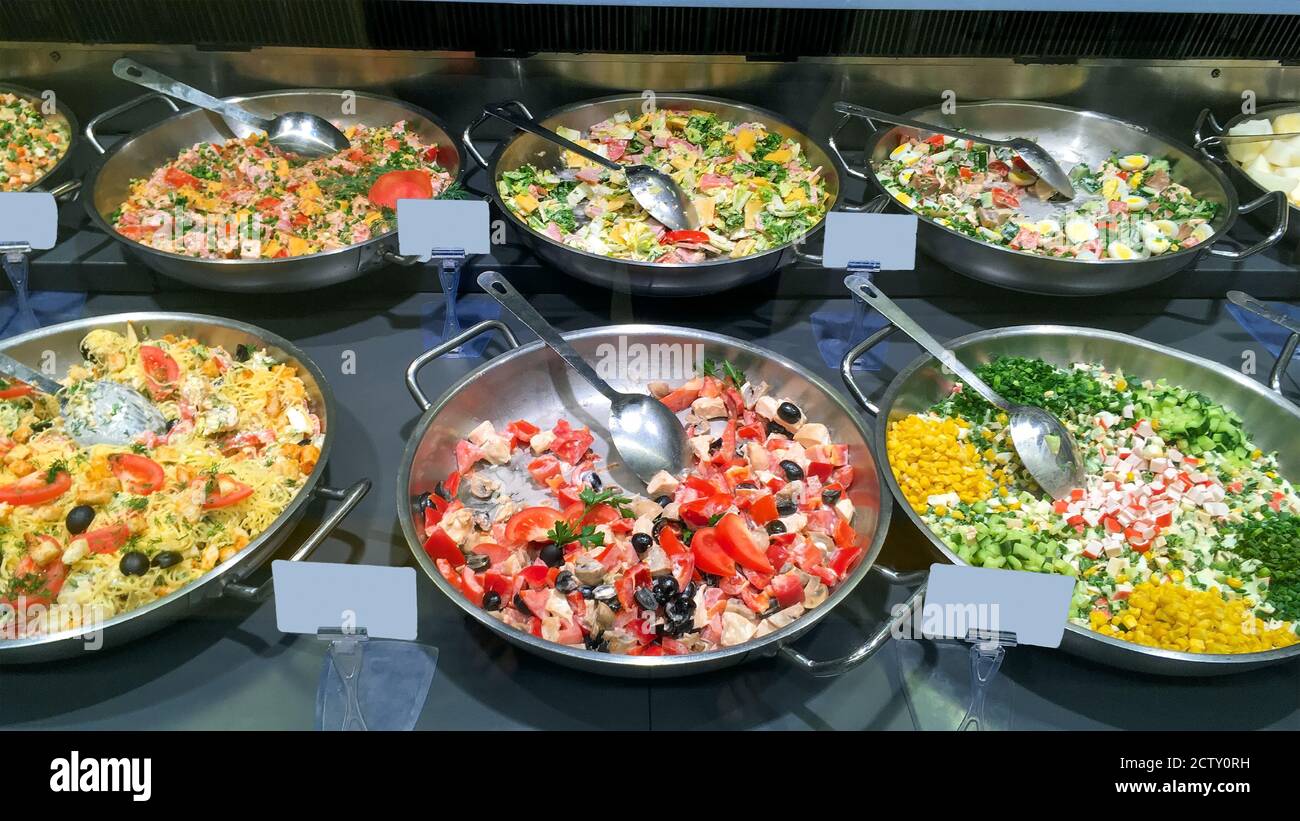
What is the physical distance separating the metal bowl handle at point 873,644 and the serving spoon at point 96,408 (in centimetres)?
121

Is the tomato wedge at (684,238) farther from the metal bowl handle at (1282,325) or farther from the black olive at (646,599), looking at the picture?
the metal bowl handle at (1282,325)

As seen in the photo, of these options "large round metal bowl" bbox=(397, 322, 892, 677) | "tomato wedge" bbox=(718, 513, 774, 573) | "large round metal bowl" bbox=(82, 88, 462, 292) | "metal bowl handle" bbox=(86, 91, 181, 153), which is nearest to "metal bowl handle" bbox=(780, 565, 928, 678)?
"large round metal bowl" bbox=(397, 322, 892, 677)

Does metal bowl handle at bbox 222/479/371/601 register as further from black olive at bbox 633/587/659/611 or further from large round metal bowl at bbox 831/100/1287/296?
large round metal bowl at bbox 831/100/1287/296

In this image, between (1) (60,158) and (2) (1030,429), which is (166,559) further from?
(2) (1030,429)

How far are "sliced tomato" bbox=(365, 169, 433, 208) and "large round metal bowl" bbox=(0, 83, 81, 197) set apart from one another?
643 mm

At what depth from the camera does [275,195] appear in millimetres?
2211

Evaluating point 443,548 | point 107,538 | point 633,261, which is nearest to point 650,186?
point 633,261

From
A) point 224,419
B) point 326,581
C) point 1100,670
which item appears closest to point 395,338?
point 224,419

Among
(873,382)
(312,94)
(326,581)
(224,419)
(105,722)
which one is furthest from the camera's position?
Result: (312,94)

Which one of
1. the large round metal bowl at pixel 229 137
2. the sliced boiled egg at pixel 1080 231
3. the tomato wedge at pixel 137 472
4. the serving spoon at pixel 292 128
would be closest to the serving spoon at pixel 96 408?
the tomato wedge at pixel 137 472

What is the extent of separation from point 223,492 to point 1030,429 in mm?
1436
